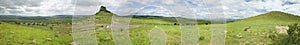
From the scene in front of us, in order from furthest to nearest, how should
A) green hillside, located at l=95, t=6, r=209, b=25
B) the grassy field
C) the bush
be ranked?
the grassy field < green hillside, located at l=95, t=6, r=209, b=25 < the bush

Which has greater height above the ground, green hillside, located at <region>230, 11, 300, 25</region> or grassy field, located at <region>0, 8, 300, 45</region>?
grassy field, located at <region>0, 8, 300, 45</region>

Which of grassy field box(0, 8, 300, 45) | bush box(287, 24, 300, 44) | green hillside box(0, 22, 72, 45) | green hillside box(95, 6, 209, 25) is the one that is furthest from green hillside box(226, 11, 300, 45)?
green hillside box(0, 22, 72, 45)

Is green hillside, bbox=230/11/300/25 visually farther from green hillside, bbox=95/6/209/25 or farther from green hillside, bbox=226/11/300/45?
green hillside, bbox=95/6/209/25

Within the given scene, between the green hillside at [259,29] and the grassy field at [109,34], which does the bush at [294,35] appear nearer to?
the grassy field at [109,34]

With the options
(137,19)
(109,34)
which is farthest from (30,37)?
(137,19)

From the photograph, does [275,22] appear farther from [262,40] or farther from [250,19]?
[262,40]

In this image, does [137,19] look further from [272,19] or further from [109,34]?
[272,19]

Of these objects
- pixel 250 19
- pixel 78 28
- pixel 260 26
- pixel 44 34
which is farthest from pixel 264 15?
pixel 78 28

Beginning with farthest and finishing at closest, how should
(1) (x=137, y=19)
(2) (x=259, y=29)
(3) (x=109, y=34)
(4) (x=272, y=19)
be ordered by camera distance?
(4) (x=272, y=19) → (1) (x=137, y=19) → (2) (x=259, y=29) → (3) (x=109, y=34)

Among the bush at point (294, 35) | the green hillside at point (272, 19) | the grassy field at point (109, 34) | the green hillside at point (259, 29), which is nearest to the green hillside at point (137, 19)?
the grassy field at point (109, 34)

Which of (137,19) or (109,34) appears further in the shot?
(137,19)
